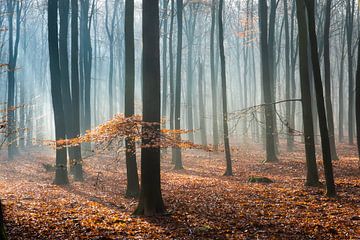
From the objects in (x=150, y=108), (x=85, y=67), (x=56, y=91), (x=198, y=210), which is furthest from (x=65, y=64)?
(x=198, y=210)

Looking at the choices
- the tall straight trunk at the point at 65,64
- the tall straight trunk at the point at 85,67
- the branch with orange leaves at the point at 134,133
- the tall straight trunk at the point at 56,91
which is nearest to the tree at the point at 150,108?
the branch with orange leaves at the point at 134,133

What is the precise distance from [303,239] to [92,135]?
5.84 metres

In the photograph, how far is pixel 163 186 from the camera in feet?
48.2

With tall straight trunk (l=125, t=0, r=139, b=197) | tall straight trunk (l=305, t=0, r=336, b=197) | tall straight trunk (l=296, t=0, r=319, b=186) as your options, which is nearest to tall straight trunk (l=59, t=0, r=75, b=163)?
tall straight trunk (l=125, t=0, r=139, b=197)

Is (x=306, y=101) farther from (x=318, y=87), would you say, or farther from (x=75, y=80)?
(x=75, y=80)

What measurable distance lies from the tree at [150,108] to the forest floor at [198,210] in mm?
505

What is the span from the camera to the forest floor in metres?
7.97

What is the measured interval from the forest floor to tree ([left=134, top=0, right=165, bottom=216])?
1.66ft

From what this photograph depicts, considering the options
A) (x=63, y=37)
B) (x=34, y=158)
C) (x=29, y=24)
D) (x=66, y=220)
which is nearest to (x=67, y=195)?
(x=66, y=220)

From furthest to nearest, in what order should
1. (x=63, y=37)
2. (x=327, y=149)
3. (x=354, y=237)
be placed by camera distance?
(x=63, y=37), (x=327, y=149), (x=354, y=237)

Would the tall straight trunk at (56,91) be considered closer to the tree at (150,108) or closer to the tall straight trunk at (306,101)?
the tree at (150,108)

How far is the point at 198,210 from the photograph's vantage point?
1006cm

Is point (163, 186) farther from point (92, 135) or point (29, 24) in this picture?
point (29, 24)

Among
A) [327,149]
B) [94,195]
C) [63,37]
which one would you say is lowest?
[94,195]
